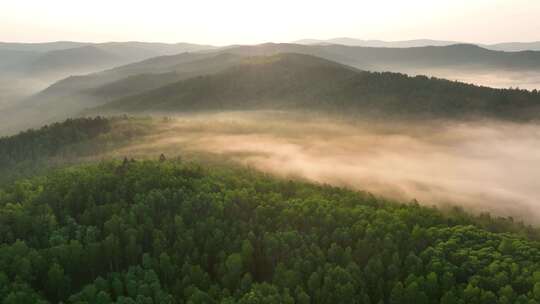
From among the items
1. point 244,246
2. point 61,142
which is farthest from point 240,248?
point 61,142

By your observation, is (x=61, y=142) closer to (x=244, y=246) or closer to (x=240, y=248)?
(x=240, y=248)

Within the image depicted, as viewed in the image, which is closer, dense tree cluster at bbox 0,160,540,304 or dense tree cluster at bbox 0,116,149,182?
dense tree cluster at bbox 0,160,540,304

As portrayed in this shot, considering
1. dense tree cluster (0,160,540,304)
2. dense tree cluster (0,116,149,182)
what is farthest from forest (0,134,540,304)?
dense tree cluster (0,116,149,182)

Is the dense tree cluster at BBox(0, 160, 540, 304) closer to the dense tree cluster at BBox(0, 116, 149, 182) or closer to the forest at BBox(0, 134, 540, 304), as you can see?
the forest at BBox(0, 134, 540, 304)

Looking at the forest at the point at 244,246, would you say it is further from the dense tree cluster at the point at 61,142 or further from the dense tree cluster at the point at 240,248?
the dense tree cluster at the point at 61,142

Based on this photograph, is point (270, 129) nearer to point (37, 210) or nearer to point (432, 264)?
point (37, 210)
